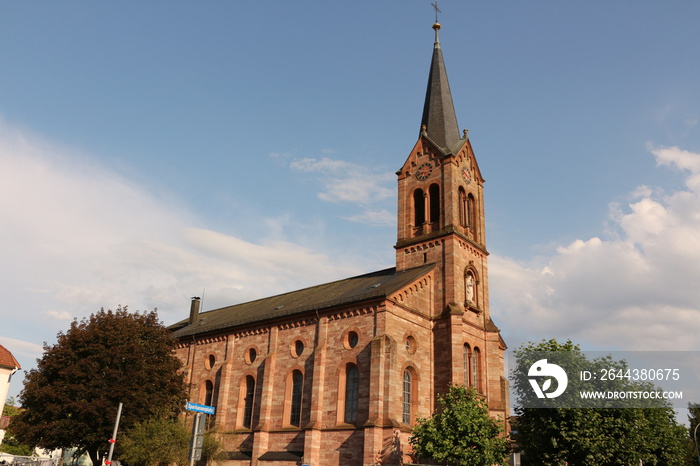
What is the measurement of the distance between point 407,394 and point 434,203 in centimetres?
1506

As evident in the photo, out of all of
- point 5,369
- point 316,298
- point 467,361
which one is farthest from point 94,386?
point 467,361

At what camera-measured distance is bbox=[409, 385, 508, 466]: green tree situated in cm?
2923

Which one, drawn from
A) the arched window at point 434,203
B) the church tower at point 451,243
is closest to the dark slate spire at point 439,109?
the church tower at point 451,243

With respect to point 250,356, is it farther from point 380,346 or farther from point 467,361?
point 467,361

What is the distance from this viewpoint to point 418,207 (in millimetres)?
44875

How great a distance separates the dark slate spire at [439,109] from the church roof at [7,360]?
4328cm

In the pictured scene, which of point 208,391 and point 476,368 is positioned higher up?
point 476,368

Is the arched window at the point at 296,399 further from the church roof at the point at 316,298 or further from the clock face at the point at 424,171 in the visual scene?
the clock face at the point at 424,171

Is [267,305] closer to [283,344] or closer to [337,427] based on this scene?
[283,344]

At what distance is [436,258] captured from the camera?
41.2 meters

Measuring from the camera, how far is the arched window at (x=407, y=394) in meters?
34.8

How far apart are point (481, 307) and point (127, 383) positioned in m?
25.1

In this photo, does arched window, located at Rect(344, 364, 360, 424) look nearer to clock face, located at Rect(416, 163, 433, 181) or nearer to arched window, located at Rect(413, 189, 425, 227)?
arched window, located at Rect(413, 189, 425, 227)

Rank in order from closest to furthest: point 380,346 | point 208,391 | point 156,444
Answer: point 156,444 < point 380,346 < point 208,391
